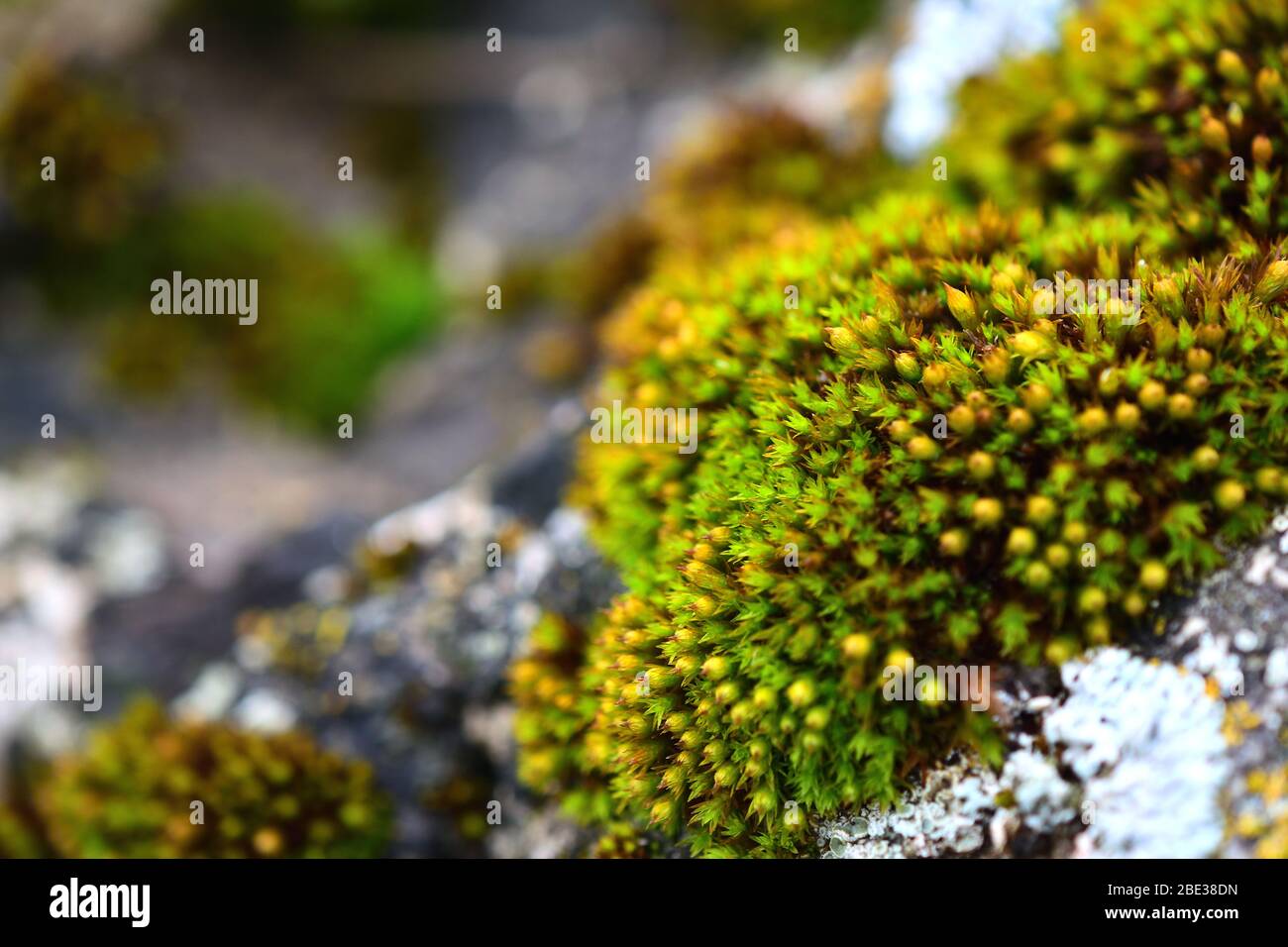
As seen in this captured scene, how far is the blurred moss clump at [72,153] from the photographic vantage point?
7461mm

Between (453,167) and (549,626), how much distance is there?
655 cm

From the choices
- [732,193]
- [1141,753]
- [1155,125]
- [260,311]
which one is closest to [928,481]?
[1141,753]

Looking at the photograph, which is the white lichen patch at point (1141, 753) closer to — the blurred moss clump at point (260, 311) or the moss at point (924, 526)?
the moss at point (924, 526)

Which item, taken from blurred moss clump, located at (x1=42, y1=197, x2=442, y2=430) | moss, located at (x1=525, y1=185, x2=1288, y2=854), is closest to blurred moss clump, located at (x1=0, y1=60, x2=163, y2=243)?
blurred moss clump, located at (x1=42, y1=197, x2=442, y2=430)

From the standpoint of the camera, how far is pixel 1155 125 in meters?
4.36

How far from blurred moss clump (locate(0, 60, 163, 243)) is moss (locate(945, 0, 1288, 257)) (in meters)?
6.68

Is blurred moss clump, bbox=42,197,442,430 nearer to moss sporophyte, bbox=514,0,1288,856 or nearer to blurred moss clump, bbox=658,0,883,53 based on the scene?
Result: blurred moss clump, bbox=658,0,883,53

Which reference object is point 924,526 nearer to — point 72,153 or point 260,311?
point 260,311

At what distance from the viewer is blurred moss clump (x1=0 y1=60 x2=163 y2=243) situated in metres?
7.46

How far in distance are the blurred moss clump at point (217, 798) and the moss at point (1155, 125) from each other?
4558 mm

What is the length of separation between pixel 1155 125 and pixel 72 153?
7784 millimetres

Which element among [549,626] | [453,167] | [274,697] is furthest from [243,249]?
[549,626]

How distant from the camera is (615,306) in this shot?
6.18 m

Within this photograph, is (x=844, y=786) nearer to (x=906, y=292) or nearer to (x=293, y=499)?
(x=906, y=292)
